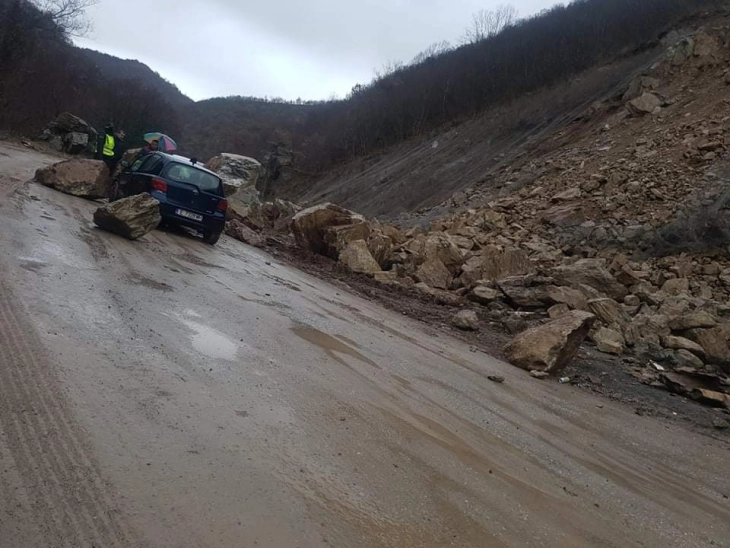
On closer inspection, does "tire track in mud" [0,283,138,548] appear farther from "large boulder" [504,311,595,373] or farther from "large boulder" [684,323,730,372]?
"large boulder" [684,323,730,372]

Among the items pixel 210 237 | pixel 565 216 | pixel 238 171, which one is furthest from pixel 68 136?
pixel 565 216

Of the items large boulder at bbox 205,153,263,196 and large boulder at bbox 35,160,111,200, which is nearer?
large boulder at bbox 35,160,111,200

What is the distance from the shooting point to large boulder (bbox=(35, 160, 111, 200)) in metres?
11.5

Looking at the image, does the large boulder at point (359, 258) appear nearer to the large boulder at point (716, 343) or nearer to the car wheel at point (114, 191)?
the car wheel at point (114, 191)

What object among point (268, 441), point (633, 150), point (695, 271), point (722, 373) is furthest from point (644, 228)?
point (268, 441)

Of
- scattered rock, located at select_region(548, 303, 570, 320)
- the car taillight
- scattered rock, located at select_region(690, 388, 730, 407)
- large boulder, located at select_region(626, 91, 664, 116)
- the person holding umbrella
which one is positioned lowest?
scattered rock, located at select_region(690, 388, 730, 407)

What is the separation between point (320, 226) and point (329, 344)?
905 cm

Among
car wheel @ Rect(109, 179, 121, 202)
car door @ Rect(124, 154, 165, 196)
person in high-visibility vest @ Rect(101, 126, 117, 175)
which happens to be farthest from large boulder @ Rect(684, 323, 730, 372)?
person in high-visibility vest @ Rect(101, 126, 117, 175)

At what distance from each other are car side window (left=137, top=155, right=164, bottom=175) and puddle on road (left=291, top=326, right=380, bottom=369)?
5778 millimetres

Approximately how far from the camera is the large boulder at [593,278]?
10625mm

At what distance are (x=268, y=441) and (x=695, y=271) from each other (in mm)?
10712

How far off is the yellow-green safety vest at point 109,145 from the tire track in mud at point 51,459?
37.5 feet

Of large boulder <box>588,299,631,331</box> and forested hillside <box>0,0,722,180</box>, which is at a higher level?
forested hillside <box>0,0,722,180</box>

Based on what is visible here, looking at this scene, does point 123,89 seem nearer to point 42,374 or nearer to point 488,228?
point 488,228
